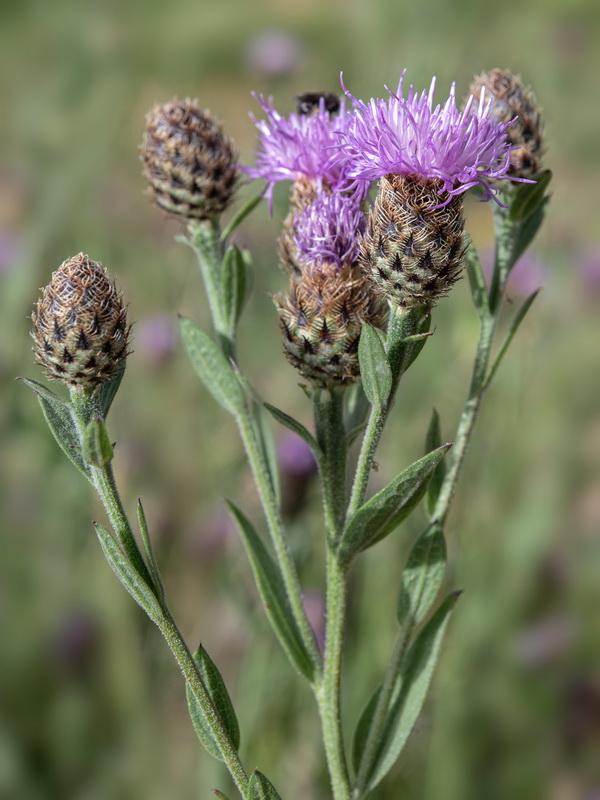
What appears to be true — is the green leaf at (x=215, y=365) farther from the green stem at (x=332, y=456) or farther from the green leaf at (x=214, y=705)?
the green leaf at (x=214, y=705)

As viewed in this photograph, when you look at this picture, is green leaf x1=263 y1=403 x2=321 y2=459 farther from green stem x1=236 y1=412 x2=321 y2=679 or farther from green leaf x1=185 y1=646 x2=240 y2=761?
green leaf x1=185 y1=646 x2=240 y2=761

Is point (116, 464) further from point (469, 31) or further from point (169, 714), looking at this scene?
point (469, 31)

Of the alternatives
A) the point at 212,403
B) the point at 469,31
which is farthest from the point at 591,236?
the point at 212,403

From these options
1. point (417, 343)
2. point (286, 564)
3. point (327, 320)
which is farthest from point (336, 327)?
point (286, 564)

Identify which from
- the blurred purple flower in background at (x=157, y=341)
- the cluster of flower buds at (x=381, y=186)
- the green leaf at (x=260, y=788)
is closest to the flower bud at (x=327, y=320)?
the cluster of flower buds at (x=381, y=186)

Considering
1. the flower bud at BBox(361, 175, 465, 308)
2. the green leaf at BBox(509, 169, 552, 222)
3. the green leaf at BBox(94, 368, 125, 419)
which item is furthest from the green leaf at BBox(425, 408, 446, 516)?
the green leaf at BBox(94, 368, 125, 419)

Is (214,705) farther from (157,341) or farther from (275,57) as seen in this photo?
(275,57)
